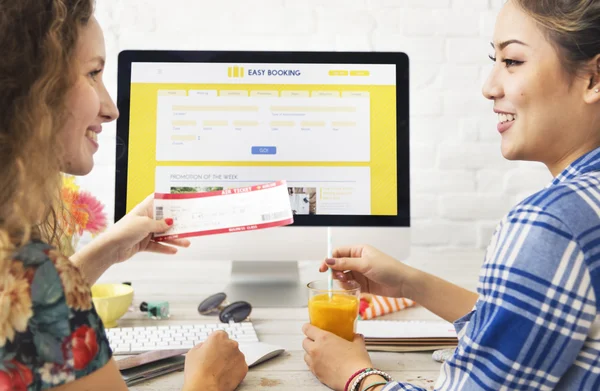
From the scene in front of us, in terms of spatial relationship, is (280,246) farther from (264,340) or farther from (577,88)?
(577,88)

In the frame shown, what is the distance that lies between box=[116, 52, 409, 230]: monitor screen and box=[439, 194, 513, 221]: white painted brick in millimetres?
863

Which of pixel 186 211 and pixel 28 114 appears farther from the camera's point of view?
pixel 186 211

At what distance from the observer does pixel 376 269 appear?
1.05 meters

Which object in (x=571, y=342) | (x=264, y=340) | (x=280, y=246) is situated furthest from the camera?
(x=280, y=246)

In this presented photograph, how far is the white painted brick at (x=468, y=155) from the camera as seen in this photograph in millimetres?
2100

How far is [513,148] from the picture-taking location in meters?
0.84

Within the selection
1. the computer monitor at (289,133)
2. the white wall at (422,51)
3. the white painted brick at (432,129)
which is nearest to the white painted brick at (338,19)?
the white wall at (422,51)

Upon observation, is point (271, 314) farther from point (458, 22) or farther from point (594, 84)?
point (458, 22)

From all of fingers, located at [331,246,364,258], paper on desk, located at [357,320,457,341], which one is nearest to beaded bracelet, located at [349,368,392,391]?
paper on desk, located at [357,320,457,341]

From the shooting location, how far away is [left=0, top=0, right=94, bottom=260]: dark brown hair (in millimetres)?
620

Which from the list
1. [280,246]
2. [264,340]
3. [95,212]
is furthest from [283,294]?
[95,212]

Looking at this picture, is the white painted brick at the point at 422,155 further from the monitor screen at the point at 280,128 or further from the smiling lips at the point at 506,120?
the smiling lips at the point at 506,120

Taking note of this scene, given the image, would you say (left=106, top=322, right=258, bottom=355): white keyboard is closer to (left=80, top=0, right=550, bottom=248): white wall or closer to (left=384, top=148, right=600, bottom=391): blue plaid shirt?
(left=384, top=148, right=600, bottom=391): blue plaid shirt

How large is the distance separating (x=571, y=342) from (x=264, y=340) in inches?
22.8
